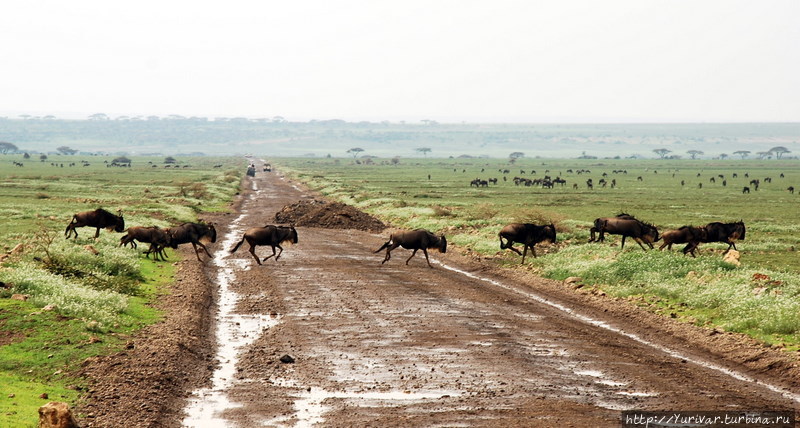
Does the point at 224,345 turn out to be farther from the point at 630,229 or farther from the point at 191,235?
the point at 630,229

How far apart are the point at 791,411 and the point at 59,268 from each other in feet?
64.0

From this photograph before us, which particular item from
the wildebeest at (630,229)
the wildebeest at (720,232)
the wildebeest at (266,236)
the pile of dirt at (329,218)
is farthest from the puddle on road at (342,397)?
the pile of dirt at (329,218)

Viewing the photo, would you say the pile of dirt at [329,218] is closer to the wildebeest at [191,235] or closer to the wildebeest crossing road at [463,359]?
the wildebeest at [191,235]

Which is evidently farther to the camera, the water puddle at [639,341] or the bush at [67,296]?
the bush at [67,296]

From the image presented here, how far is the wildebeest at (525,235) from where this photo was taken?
28566 millimetres

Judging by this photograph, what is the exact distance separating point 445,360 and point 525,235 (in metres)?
15.0

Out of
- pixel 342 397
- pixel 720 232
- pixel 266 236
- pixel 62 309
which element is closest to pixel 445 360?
pixel 342 397

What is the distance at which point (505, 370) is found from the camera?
1381 cm

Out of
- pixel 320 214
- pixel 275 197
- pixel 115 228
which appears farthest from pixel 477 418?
pixel 275 197

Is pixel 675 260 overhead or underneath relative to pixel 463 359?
overhead

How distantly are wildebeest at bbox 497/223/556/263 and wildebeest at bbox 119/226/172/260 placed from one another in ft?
44.4

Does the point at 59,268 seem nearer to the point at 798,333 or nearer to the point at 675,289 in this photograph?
the point at 675,289

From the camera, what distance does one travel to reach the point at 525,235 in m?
28.8

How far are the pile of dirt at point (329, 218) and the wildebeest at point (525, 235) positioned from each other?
49.6 feet
